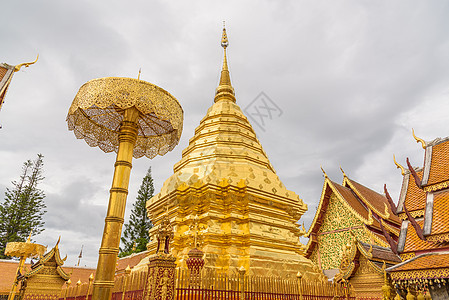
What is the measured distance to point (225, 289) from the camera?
17.2ft

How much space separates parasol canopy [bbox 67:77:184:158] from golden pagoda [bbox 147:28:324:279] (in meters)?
1.98

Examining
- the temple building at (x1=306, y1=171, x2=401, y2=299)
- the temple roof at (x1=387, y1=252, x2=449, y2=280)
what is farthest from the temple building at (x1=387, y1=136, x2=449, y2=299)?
the temple building at (x1=306, y1=171, x2=401, y2=299)

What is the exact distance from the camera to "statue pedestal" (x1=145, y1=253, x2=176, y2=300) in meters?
4.46

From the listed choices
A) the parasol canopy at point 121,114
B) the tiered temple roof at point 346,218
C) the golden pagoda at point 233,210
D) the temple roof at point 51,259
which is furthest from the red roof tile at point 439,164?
the temple roof at point 51,259

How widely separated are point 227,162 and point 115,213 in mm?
5243

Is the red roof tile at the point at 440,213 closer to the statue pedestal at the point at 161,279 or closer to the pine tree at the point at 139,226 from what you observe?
the statue pedestal at the point at 161,279

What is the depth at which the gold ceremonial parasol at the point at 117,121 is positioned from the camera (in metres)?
4.88

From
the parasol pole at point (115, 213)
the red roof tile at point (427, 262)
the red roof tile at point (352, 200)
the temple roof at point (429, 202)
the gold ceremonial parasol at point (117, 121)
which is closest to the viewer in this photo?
the parasol pole at point (115, 213)

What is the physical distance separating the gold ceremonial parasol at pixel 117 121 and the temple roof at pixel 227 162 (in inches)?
92.2

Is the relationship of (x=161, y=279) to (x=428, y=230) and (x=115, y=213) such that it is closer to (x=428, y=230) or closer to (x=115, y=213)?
(x=115, y=213)

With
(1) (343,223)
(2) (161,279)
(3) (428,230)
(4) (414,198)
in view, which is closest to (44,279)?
(2) (161,279)

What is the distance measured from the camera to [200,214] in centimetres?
866

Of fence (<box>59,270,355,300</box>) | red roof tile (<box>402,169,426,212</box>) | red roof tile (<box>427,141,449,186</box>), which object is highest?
red roof tile (<box>427,141,449,186</box>)

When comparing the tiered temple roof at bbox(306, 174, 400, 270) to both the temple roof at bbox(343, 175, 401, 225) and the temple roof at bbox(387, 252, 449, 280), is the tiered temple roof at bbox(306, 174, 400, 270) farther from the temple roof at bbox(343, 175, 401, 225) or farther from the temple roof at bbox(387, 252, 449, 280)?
the temple roof at bbox(387, 252, 449, 280)
